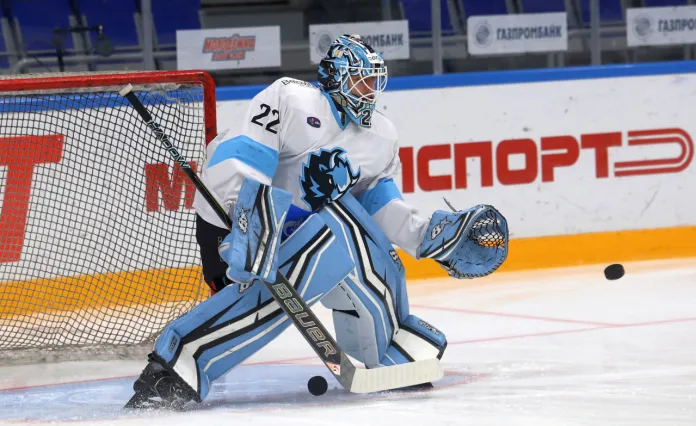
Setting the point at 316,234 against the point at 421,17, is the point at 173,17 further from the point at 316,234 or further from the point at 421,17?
the point at 316,234

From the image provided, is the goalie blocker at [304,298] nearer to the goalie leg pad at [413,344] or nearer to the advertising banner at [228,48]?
the goalie leg pad at [413,344]

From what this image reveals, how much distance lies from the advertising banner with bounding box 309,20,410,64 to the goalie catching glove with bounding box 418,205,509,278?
9.03 feet

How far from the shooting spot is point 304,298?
102 inches

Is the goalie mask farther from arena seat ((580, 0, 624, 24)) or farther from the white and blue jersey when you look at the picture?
arena seat ((580, 0, 624, 24))

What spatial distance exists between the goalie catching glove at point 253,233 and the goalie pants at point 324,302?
0.13 m

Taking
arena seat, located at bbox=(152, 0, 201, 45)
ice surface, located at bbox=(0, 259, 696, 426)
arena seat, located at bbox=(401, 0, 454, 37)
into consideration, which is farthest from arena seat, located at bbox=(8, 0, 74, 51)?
ice surface, located at bbox=(0, 259, 696, 426)

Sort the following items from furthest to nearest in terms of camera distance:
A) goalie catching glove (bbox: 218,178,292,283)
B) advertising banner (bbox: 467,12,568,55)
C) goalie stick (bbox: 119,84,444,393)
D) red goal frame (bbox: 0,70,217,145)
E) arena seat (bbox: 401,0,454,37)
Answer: advertising banner (bbox: 467,12,568,55), arena seat (bbox: 401,0,454,37), red goal frame (bbox: 0,70,217,145), goalie stick (bbox: 119,84,444,393), goalie catching glove (bbox: 218,178,292,283)

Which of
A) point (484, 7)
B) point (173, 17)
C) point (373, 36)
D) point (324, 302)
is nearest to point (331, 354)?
point (324, 302)

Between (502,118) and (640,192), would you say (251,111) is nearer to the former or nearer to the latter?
(502,118)

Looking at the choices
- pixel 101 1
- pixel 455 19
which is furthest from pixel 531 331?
pixel 101 1

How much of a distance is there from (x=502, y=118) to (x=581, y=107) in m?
0.35

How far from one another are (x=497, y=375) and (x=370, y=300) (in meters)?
0.44

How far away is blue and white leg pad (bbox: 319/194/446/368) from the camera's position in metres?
2.69

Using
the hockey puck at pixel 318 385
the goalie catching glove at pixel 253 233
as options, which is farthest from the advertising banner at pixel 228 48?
the goalie catching glove at pixel 253 233
